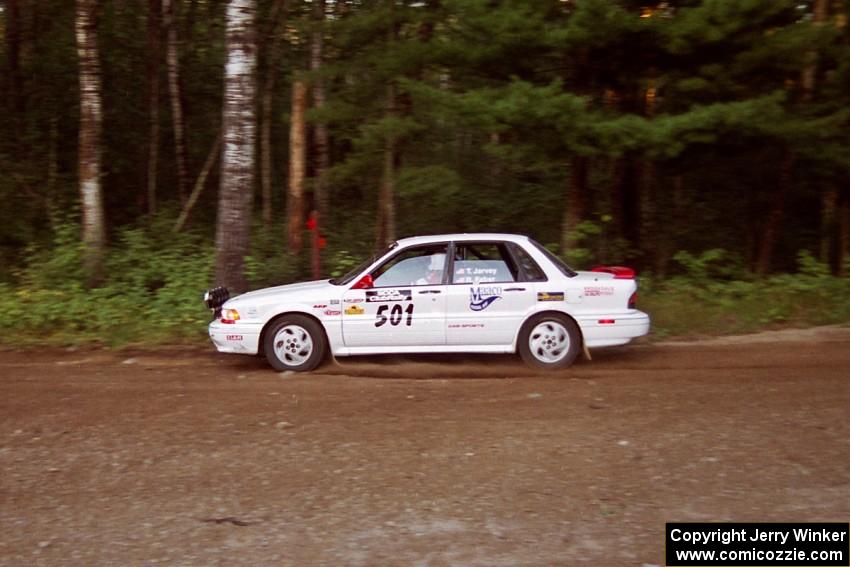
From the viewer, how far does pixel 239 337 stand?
8.87 m

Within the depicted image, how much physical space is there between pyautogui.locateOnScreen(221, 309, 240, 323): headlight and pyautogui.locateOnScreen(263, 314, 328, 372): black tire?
0.42 meters

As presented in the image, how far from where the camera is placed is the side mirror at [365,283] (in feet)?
29.0

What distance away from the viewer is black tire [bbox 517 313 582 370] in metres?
8.83

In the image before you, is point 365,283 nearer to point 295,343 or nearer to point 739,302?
point 295,343

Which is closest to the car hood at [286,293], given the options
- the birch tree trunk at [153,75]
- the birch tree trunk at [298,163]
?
the birch tree trunk at [298,163]

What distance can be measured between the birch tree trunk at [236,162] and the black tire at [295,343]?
283 centimetres

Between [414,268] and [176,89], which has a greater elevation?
[176,89]

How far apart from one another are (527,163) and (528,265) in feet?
15.2

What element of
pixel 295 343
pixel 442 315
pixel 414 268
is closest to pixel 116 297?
pixel 295 343

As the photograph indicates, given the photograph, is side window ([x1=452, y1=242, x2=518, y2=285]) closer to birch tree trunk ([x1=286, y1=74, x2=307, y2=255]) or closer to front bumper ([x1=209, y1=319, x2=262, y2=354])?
front bumper ([x1=209, y1=319, x2=262, y2=354])

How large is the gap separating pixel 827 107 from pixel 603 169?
15.0 ft

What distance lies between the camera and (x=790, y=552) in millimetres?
4195

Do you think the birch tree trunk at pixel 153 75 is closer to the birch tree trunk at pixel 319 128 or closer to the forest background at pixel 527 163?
the forest background at pixel 527 163

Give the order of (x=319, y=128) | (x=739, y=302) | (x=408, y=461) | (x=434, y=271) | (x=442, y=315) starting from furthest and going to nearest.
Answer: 1. (x=319, y=128)
2. (x=739, y=302)
3. (x=434, y=271)
4. (x=442, y=315)
5. (x=408, y=461)
